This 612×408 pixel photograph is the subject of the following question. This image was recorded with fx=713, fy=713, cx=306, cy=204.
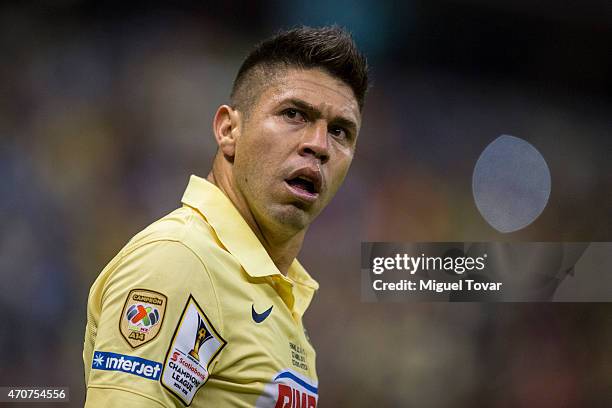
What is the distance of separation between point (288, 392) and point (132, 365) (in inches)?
11.8

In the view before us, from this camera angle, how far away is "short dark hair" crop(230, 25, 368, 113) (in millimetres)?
1330

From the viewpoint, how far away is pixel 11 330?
2592mm

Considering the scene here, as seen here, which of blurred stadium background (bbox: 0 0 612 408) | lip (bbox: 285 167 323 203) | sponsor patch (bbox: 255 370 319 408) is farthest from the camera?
blurred stadium background (bbox: 0 0 612 408)

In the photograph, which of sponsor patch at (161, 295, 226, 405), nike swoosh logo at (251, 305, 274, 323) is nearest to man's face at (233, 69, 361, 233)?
nike swoosh logo at (251, 305, 274, 323)

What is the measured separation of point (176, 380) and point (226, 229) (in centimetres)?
32

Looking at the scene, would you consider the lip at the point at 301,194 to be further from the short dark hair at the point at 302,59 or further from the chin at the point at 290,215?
the short dark hair at the point at 302,59

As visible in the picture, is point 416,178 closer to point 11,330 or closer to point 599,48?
point 599,48

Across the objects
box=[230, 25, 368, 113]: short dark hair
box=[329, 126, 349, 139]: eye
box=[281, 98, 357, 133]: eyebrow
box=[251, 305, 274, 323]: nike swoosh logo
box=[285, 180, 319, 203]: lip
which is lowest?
box=[251, 305, 274, 323]: nike swoosh logo

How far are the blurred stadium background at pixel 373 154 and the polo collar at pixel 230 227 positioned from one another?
152 centimetres

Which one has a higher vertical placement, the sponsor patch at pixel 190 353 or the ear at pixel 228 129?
the ear at pixel 228 129

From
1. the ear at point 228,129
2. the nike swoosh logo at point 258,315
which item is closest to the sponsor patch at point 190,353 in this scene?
the nike swoosh logo at point 258,315

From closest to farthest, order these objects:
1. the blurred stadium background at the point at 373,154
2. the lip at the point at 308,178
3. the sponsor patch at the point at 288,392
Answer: the sponsor patch at the point at 288,392
the lip at the point at 308,178
the blurred stadium background at the point at 373,154

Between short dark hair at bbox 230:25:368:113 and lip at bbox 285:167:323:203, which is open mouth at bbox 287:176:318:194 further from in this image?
short dark hair at bbox 230:25:368:113

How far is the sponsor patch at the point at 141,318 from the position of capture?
931 millimetres
